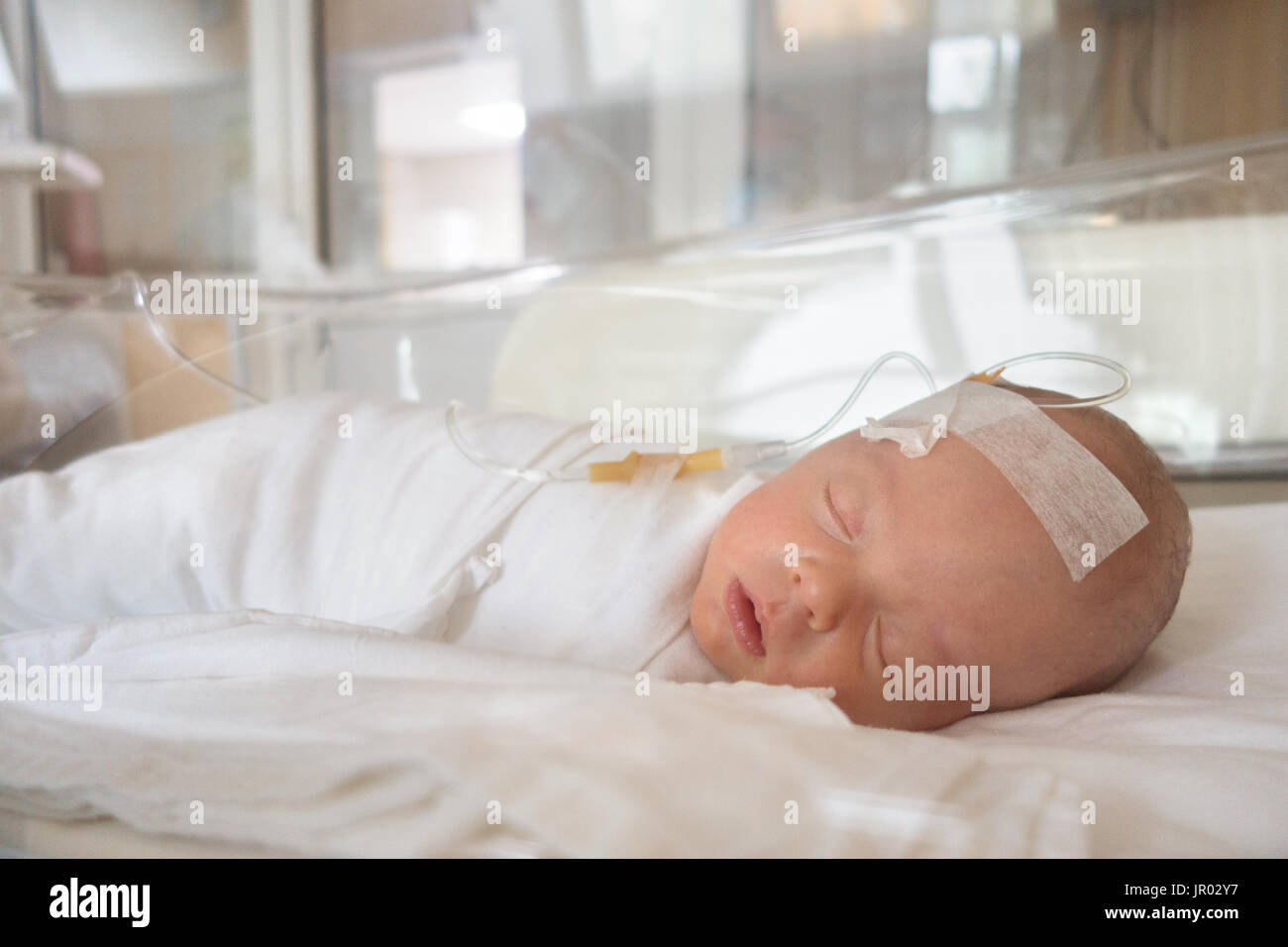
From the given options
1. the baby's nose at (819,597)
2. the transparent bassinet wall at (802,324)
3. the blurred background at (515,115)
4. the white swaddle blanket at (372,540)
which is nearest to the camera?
the baby's nose at (819,597)

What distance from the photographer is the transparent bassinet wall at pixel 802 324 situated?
1.33 metres

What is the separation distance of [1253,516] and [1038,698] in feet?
1.80

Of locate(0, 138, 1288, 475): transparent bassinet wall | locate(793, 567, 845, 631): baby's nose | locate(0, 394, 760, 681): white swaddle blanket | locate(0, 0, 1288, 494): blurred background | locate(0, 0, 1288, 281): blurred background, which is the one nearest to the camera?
locate(793, 567, 845, 631): baby's nose

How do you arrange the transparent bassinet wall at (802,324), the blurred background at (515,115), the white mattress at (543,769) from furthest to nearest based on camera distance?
the blurred background at (515,115)
the transparent bassinet wall at (802,324)
the white mattress at (543,769)

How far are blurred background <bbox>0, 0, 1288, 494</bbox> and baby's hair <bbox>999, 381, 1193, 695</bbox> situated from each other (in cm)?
71

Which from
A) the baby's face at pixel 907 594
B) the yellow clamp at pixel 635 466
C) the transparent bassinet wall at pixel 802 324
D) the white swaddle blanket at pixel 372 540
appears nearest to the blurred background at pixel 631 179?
the transparent bassinet wall at pixel 802 324

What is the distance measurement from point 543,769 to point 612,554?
393 mm

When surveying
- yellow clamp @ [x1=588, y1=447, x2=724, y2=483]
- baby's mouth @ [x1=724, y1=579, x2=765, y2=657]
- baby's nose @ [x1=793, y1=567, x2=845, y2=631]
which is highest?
yellow clamp @ [x1=588, y1=447, x2=724, y2=483]

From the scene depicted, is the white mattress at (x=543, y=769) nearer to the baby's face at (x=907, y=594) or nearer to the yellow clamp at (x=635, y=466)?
the baby's face at (x=907, y=594)

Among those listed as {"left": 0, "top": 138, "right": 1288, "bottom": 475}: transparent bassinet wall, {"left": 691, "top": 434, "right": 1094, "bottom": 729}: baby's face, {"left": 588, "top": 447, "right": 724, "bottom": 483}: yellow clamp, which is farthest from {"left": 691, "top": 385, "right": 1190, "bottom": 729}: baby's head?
{"left": 0, "top": 138, "right": 1288, "bottom": 475}: transparent bassinet wall

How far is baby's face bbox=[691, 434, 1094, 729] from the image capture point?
77 centimetres

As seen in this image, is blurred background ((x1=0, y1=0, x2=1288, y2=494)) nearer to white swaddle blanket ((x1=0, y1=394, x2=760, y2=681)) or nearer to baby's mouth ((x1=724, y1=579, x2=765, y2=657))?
white swaddle blanket ((x1=0, y1=394, x2=760, y2=681))

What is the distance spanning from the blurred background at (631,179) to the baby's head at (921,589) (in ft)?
2.60
